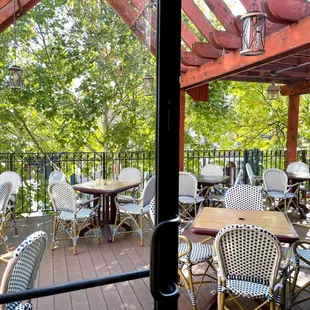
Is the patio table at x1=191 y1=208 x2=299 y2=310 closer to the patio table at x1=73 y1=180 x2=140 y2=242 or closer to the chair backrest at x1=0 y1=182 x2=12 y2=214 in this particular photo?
the patio table at x1=73 y1=180 x2=140 y2=242

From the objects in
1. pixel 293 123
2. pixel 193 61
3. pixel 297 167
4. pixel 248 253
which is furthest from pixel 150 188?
pixel 293 123

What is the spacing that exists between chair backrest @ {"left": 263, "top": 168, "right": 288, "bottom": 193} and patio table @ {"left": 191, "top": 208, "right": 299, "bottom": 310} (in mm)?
2290

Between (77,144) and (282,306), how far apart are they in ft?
6.85

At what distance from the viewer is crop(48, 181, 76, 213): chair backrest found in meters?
3.31

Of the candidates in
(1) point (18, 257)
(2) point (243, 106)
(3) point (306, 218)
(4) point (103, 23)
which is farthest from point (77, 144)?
(2) point (243, 106)

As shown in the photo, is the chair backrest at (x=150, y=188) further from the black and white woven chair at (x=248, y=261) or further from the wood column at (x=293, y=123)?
the wood column at (x=293, y=123)

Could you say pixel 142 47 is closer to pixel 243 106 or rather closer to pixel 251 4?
pixel 251 4

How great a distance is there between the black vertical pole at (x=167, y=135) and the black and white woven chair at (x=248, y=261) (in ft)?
3.86

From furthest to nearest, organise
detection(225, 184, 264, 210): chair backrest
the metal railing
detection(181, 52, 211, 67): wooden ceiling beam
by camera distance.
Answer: detection(181, 52, 211, 67): wooden ceiling beam, detection(225, 184, 264, 210): chair backrest, the metal railing

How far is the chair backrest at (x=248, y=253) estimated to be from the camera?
183 centimetres

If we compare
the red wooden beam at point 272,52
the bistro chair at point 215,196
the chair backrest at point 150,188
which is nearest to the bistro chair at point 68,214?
the red wooden beam at point 272,52

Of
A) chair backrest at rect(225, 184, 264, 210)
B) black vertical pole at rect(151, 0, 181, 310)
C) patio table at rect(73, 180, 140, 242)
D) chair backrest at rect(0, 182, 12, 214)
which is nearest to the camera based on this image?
black vertical pole at rect(151, 0, 181, 310)

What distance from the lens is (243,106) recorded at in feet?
26.3

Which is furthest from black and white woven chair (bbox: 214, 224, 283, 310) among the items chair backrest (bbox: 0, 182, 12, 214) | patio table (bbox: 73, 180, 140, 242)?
chair backrest (bbox: 0, 182, 12, 214)
